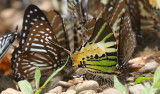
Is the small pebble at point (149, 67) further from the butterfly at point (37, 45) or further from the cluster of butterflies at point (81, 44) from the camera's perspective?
the butterfly at point (37, 45)

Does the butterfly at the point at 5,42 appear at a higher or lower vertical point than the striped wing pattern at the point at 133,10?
lower

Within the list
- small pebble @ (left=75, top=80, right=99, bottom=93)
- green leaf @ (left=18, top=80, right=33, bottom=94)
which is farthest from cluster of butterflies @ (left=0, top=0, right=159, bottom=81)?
green leaf @ (left=18, top=80, right=33, bottom=94)

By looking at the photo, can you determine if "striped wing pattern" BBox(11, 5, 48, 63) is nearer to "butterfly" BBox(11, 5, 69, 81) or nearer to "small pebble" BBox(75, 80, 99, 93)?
"butterfly" BBox(11, 5, 69, 81)

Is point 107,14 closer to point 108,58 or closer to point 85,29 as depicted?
point 85,29

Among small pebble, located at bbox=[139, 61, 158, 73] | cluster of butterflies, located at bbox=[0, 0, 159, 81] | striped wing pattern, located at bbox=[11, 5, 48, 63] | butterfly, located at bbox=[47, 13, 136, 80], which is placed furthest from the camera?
striped wing pattern, located at bbox=[11, 5, 48, 63]

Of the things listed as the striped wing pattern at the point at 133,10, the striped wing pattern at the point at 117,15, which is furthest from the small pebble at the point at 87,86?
the striped wing pattern at the point at 133,10

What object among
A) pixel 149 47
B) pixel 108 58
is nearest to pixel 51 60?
pixel 108 58

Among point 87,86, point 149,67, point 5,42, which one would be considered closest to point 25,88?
point 87,86
